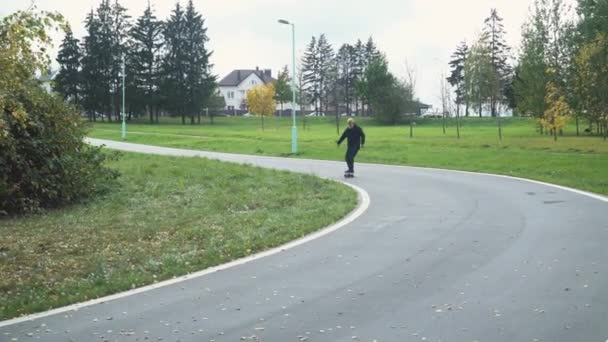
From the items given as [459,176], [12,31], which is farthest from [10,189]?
[459,176]

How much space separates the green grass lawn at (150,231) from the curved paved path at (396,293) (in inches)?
26.1

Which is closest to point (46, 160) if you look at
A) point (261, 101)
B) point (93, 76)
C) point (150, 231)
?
point (150, 231)

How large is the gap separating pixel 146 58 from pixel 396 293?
77.6 meters

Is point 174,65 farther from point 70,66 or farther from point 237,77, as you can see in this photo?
point 237,77

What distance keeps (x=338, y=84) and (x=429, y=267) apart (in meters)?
99.5

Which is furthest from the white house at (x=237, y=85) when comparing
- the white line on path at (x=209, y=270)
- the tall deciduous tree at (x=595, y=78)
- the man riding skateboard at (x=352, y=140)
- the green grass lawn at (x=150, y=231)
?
the white line on path at (x=209, y=270)

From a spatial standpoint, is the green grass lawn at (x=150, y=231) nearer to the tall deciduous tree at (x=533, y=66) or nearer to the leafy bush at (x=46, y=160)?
the leafy bush at (x=46, y=160)

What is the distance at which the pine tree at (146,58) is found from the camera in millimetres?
78500

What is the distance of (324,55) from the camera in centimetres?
10719

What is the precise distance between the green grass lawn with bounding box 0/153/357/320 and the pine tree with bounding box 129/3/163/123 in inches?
2467

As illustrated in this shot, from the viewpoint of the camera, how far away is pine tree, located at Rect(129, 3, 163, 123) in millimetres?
78500

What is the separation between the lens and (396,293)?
21.3ft

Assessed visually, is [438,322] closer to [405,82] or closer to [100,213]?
[100,213]

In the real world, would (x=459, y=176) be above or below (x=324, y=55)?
below
